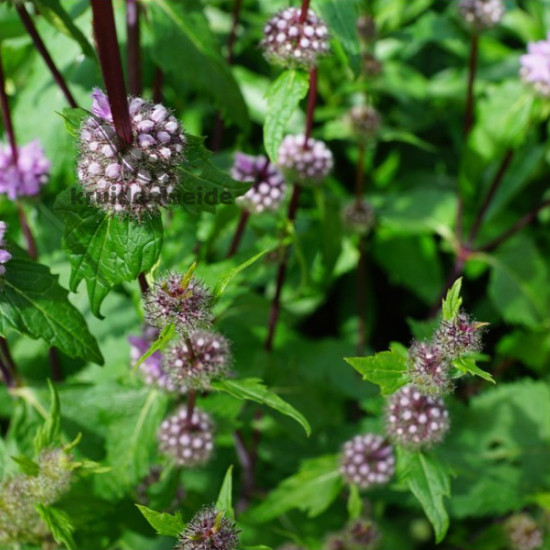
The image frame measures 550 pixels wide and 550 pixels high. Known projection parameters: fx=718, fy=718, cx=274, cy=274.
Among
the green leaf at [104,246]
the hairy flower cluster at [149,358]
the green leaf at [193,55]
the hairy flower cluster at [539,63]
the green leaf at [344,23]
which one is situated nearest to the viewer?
the green leaf at [104,246]

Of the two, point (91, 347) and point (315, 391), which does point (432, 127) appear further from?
point (91, 347)

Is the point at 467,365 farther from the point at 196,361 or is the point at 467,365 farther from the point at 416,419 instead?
the point at 196,361

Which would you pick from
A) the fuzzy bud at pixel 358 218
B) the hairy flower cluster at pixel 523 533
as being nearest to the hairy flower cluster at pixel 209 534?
the hairy flower cluster at pixel 523 533

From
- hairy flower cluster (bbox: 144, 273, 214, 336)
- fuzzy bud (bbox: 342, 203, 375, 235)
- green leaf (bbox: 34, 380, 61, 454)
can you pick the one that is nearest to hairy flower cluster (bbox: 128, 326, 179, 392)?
green leaf (bbox: 34, 380, 61, 454)

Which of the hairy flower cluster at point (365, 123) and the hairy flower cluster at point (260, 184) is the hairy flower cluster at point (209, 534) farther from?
the hairy flower cluster at point (365, 123)

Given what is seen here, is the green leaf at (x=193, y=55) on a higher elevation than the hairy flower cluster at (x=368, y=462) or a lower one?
higher
